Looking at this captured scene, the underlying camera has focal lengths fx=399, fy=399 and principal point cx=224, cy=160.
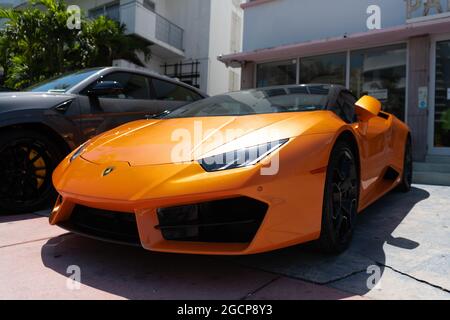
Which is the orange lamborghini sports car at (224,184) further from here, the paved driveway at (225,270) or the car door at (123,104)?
the car door at (123,104)

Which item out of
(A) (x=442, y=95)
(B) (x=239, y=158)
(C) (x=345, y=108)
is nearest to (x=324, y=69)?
(A) (x=442, y=95)

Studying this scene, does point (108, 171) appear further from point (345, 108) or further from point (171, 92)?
point (171, 92)

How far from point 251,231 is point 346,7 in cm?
749

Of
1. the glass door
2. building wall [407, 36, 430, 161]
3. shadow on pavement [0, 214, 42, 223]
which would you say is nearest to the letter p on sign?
building wall [407, 36, 430, 161]

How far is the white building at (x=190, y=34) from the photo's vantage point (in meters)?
14.1

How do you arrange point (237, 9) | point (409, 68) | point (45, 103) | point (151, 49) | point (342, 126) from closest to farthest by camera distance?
point (342, 126) < point (45, 103) < point (409, 68) < point (151, 49) < point (237, 9)

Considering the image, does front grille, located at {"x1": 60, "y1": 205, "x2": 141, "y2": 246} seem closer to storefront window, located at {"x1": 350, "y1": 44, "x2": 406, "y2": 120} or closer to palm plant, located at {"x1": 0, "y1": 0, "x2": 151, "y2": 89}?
storefront window, located at {"x1": 350, "y1": 44, "x2": 406, "y2": 120}

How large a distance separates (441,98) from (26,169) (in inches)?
261

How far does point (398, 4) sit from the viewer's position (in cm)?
739

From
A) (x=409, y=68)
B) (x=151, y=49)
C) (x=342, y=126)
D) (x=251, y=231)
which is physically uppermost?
(x=151, y=49)

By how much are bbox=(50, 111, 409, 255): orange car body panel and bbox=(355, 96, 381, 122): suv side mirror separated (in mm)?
364

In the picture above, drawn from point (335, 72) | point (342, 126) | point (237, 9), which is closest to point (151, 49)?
point (237, 9)

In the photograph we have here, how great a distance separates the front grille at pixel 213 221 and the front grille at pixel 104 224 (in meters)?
0.17
